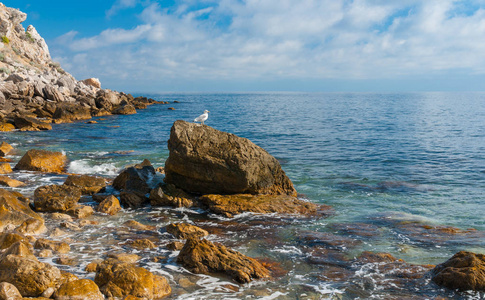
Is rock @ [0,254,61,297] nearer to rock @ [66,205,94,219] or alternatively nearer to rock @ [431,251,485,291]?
rock @ [66,205,94,219]

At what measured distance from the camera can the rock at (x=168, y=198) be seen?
12.5 metres

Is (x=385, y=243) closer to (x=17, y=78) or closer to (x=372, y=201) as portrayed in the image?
(x=372, y=201)

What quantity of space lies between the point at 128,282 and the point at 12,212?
5071 mm

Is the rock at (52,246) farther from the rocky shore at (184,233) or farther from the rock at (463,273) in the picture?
the rock at (463,273)

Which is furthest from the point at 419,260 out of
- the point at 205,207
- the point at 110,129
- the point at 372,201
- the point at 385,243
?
the point at 110,129

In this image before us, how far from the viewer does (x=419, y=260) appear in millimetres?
8773

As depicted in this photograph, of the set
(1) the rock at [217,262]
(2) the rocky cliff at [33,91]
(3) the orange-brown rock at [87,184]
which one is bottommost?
(1) the rock at [217,262]

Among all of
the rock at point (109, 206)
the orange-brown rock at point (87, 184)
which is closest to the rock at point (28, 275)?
the rock at point (109, 206)

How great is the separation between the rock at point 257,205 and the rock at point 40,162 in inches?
331

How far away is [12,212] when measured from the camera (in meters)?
9.51

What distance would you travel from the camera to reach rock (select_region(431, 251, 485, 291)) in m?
7.09

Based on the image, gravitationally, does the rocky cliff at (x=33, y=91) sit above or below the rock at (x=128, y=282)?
above

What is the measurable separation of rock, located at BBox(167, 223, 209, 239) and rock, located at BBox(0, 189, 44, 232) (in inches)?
134

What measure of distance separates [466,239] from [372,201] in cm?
401
